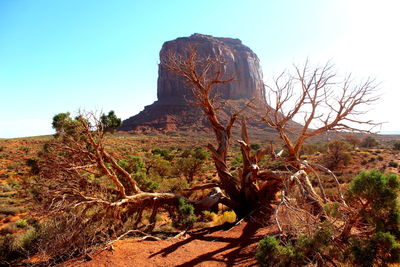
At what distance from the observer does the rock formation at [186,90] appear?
71.9 metres

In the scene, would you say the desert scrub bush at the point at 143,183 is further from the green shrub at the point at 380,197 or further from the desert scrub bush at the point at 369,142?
the desert scrub bush at the point at 369,142

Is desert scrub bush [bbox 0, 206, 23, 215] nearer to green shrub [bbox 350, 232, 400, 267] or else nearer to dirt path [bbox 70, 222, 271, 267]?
dirt path [bbox 70, 222, 271, 267]

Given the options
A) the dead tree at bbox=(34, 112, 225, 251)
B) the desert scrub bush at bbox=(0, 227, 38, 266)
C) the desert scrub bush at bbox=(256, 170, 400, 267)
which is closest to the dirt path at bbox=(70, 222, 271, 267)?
the dead tree at bbox=(34, 112, 225, 251)

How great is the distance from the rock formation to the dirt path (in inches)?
2046

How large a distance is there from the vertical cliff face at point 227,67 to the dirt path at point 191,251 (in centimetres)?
7969

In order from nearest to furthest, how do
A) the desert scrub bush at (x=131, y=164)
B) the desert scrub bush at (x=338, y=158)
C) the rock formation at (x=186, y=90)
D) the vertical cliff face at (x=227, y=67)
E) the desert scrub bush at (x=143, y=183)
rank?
the desert scrub bush at (x=143, y=183)
the desert scrub bush at (x=131, y=164)
the desert scrub bush at (x=338, y=158)
the rock formation at (x=186, y=90)
the vertical cliff face at (x=227, y=67)

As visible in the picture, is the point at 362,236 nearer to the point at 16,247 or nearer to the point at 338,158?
the point at 16,247

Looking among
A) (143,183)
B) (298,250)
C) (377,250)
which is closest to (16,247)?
(143,183)

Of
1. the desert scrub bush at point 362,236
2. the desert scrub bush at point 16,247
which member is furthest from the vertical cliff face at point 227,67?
the desert scrub bush at point 362,236

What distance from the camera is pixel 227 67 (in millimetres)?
94312

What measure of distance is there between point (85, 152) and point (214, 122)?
4.52 meters

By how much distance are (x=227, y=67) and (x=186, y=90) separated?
22.6 meters

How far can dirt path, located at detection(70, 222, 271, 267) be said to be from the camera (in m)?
4.64

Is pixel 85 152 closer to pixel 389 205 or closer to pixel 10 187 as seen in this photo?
pixel 389 205
